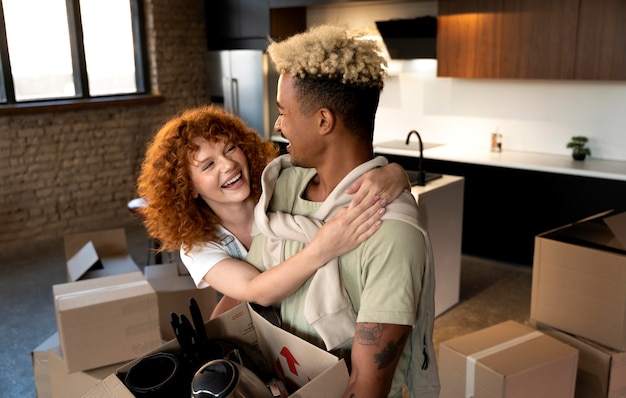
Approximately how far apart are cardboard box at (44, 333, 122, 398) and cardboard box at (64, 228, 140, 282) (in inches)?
30.4

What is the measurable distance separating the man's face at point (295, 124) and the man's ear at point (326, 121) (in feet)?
0.05

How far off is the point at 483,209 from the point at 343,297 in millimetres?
3730

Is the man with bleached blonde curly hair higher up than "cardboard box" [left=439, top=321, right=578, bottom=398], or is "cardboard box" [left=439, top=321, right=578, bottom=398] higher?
the man with bleached blonde curly hair

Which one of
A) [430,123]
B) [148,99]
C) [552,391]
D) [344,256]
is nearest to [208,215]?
[344,256]

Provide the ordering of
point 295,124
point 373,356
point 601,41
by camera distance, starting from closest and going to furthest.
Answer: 1. point 373,356
2. point 295,124
3. point 601,41

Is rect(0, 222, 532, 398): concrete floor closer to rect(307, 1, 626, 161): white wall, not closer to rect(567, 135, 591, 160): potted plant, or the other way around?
rect(567, 135, 591, 160): potted plant

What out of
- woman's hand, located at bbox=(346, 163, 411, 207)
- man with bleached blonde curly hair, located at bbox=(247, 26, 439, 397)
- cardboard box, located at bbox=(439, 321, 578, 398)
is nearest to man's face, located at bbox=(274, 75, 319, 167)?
man with bleached blonde curly hair, located at bbox=(247, 26, 439, 397)

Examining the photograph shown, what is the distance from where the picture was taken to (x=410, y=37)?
17.2 ft

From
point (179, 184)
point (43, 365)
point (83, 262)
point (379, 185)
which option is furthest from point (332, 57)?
point (83, 262)

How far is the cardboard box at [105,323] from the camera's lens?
2.04 m

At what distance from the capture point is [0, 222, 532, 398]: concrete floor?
3.40 m

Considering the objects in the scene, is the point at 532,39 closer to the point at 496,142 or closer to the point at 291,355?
the point at 496,142

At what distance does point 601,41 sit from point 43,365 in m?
4.03

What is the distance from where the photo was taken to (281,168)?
61.4 inches
